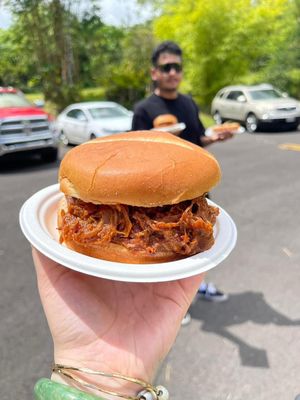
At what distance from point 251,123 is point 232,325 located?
542 inches

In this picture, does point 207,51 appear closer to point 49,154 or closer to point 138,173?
point 49,154

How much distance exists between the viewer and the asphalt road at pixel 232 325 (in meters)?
2.90

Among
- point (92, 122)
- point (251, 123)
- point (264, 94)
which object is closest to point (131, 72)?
point (264, 94)

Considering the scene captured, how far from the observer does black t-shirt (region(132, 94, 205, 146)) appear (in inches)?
148

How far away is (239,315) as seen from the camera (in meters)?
3.68

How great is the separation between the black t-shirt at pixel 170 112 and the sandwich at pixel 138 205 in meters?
1.78

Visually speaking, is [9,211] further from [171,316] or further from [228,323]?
[171,316]

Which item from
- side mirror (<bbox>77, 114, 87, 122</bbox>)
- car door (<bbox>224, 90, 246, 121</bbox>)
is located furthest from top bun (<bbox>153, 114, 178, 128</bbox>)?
car door (<bbox>224, 90, 246, 121</bbox>)

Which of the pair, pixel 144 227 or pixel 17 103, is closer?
pixel 144 227

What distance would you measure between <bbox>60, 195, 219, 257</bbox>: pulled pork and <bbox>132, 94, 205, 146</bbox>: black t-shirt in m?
1.92

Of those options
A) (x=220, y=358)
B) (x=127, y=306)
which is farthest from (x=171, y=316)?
(x=220, y=358)

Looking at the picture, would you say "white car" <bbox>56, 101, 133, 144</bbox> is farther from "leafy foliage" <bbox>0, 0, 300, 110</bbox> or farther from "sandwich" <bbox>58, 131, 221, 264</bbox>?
"sandwich" <bbox>58, 131, 221, 264</bbox>

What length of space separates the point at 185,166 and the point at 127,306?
716mm

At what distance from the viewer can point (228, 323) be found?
3.57 m
